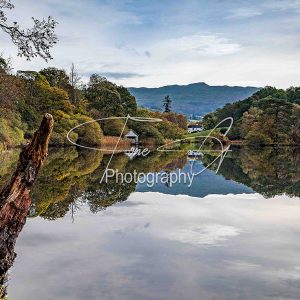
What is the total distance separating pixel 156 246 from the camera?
30.8 ft

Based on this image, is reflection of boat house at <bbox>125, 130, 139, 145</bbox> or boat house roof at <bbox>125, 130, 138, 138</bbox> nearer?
boat house roof at <bbox>125, 130, 138, 138</bbox>

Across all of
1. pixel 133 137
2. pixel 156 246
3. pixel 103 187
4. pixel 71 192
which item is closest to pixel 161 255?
pixel 156 246

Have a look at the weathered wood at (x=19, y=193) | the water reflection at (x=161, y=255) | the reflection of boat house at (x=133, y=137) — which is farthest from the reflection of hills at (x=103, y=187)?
the reflection of boat house at (x=133, y=137)

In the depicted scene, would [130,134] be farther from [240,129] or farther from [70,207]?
[70,207]

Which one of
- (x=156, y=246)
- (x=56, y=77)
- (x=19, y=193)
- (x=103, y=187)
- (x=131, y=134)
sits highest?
(x=56, y=77)

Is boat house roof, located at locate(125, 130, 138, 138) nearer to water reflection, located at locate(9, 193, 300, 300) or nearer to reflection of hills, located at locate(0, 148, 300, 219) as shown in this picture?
reflection of hills, located at locate(0, 148, 300, 219)

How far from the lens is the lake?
6.84m

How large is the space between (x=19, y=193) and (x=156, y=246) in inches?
146

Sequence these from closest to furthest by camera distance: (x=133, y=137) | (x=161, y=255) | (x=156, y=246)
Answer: (x=161, y=255)
(x=156, y=246)
(x=133, y=137)

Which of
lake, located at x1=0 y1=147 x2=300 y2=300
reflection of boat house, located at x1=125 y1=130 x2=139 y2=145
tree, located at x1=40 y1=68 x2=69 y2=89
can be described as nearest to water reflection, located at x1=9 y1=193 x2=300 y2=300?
lake, located at x1=0 y1=147 x2=300 y2=300

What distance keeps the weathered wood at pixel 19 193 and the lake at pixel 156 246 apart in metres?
0.54

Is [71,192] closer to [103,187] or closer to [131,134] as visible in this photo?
[103,187]

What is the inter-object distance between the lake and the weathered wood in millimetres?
537

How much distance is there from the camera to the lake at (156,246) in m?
6.84
